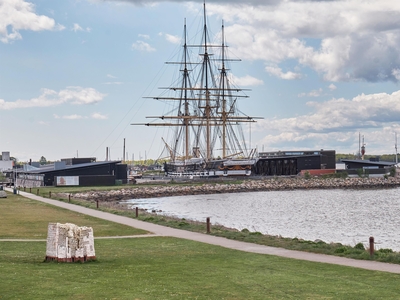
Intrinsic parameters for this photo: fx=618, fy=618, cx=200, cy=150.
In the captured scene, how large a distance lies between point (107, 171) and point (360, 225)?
192 feet

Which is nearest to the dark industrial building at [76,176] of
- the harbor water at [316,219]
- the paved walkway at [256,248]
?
the harbor water at [316,219]

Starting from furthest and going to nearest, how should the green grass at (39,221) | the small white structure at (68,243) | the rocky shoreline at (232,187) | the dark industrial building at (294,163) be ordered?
the dark industrial building at (294,163)
the rocky shoreline at (232,187)
the green grass at (39,221)
the small white structure at (68,243)

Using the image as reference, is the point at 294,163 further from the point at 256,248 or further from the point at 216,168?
the point at 256,248

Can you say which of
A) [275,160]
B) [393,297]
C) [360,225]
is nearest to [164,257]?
[393,297]

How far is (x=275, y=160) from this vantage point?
140 m

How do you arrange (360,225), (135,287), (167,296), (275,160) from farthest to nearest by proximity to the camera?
(275,160) → (360,225) → (135,287) → (167,296)

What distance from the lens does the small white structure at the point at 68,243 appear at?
18438 mm

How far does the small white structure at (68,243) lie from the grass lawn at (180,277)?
0.43 meters

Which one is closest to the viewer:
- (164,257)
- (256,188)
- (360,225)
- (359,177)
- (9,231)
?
(164,257)

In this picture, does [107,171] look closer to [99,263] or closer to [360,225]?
[360,225]

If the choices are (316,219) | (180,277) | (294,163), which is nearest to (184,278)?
(180,277)

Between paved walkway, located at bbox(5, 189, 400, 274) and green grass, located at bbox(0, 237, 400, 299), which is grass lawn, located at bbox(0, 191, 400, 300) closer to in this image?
green grass, located at bbox(0, 237, 400, 299)

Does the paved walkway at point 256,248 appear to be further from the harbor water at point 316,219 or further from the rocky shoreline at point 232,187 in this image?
the rocky shoreline at point 232,187

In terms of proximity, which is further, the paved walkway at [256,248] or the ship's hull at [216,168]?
the ship's hull at [216,168]
